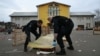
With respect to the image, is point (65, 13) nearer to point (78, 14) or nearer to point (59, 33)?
point (78, 14)

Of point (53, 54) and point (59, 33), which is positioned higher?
point (59, 33)

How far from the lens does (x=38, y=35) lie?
1144 centimetres

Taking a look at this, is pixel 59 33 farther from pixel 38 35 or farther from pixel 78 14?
pixel 78 14

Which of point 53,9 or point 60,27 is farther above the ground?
point 60,27

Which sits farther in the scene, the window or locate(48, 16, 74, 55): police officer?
the window

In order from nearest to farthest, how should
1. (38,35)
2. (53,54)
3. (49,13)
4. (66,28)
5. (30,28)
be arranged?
(53,54) → (66,28) → (30,28) → (38,35) → (49,13)

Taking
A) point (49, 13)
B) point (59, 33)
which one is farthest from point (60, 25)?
point (49, 13)

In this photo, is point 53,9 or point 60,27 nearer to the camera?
point 60,27

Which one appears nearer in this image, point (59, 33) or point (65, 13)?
point (59, 33)

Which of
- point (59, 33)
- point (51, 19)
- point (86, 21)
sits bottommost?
point (86, 21)

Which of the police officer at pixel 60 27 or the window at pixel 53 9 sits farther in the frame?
the window at pixel 53 9

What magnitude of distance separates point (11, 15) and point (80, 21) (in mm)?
25949

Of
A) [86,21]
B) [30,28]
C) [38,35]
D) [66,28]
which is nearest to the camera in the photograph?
[66,28]

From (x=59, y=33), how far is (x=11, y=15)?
79135 mm
